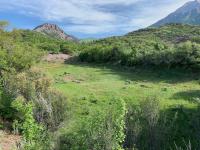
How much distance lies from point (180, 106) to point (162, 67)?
2518 cm

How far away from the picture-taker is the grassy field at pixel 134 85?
4063cm

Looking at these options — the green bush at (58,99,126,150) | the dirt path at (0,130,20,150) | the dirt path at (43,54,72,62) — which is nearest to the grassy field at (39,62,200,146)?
the green bush at (58,99,126,150)

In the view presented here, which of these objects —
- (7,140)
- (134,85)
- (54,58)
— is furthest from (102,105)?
(54,58)

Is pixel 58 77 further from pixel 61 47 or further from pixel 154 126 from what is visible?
pixel 61 47

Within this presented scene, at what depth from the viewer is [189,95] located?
41.4 meters

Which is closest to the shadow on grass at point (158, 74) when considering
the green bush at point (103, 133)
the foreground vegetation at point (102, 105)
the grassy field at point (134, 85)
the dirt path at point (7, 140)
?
the grassy field at point (134, 85)

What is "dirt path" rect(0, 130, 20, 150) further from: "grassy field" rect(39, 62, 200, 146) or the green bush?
the green bush

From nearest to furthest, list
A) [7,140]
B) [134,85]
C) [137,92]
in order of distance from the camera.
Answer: [7,140] < [137,92] < [134,85]

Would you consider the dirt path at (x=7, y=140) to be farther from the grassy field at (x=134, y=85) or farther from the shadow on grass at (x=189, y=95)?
the shadow on grass at (x=189, y=95)

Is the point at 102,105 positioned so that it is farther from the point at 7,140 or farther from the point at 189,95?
the point at 7,140

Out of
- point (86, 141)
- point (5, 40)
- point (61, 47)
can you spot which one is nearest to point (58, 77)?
point (5, 40)

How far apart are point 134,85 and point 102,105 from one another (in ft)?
33.4

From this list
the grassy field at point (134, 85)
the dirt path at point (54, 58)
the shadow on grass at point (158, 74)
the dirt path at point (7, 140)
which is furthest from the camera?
the dirt path at point (54, 58)

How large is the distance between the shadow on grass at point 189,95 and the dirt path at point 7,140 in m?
16.3
